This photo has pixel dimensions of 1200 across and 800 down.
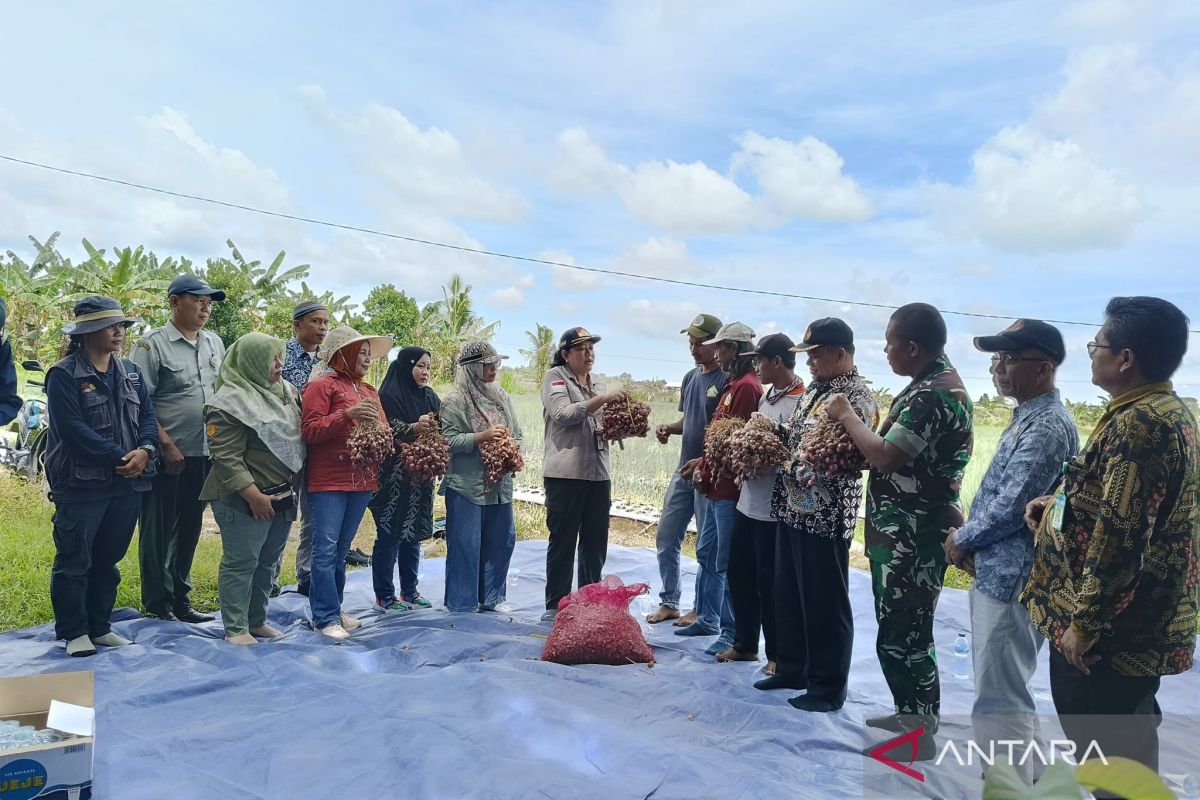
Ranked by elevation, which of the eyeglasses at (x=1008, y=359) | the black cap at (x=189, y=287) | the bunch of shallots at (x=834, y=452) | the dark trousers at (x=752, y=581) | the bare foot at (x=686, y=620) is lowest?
the bare foot at (x=686, y=620)

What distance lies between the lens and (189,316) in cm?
520

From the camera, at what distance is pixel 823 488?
3838 millimetres

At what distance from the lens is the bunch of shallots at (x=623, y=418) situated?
523 centimetres

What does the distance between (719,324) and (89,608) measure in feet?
14.0

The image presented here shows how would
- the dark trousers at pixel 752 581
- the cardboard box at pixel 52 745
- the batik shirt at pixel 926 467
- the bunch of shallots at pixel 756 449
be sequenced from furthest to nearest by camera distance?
1. the dark trousers at pixel 752 581
2. the bunch of shallots at pixel 756 449
3. the batik shirt at pixel 926 467
4. the cardboard box at pixel 52 745

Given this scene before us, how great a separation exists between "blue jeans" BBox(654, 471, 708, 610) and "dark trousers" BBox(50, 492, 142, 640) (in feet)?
11.1

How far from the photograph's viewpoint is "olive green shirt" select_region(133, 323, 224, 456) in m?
5.10

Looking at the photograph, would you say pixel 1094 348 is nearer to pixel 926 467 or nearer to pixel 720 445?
pixel 926 467

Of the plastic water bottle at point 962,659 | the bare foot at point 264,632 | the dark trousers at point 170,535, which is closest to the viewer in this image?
the plastic water bottle at point 962,659

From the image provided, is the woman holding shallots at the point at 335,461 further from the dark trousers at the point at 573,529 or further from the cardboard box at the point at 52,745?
the cardboard box at the point at 52,745

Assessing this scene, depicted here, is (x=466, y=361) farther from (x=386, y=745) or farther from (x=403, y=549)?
(x=386, y=745)

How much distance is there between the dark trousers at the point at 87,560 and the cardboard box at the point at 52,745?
4.90 ft

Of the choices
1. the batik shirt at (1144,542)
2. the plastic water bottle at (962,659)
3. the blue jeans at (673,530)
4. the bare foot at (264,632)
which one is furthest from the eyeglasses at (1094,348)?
the bare foot at (264,632)

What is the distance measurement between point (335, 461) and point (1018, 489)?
379 cm
